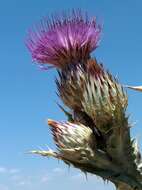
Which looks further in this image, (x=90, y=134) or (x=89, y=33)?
(x=89, y=33)

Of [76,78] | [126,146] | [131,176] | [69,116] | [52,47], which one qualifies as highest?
[52,47]

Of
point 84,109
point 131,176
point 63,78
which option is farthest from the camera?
point 63,78

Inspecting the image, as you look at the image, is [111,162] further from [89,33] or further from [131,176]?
[89,33]

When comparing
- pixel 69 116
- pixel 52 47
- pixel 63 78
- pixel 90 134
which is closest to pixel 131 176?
pixel 90 134

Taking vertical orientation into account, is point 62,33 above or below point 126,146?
above

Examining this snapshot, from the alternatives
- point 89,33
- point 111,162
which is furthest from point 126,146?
point 89,33

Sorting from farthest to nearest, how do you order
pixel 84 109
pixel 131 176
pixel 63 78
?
pixel 63 78
pixel 84 109
pixel 131 176
